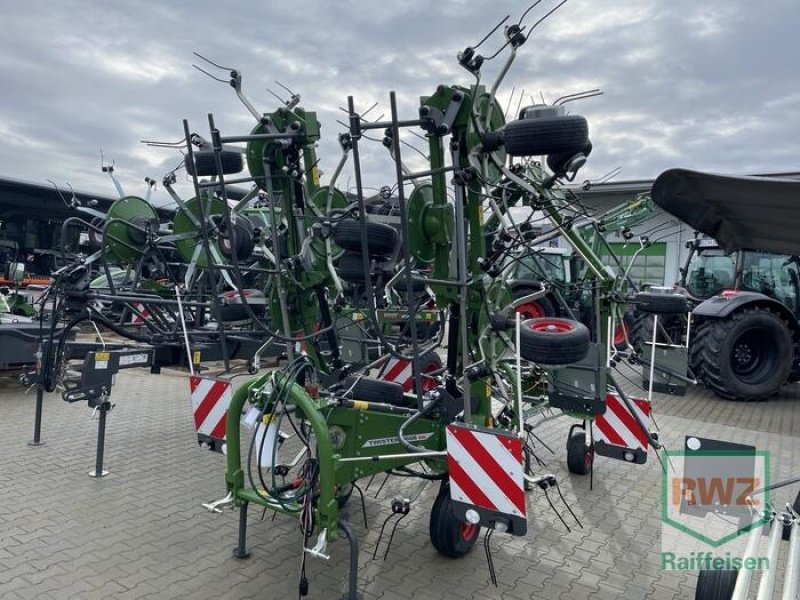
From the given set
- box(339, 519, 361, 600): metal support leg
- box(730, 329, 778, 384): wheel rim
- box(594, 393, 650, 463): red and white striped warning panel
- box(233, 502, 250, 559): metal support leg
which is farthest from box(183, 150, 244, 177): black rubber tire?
box(730, 329, 778, 384): wheel rim

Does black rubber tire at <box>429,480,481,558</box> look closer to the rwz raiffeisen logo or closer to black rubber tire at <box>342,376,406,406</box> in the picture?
black rubber tire at <box>342,376,406,406</box>

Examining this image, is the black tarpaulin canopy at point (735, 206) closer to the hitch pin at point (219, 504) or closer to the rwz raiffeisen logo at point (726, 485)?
the rwz raiffeisen logo at point (726, 485)

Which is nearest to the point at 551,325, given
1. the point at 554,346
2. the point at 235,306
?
the point at 554,346

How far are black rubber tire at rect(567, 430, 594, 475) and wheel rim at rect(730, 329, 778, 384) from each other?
14.0 feet

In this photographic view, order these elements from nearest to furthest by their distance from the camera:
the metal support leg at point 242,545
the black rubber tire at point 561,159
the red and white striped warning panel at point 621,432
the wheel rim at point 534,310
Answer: the black rubber tire at point 561,159
the metal support leg at point 242,545
the red and white striped warning panel at point 621,432
the wheel rim at point 534,310

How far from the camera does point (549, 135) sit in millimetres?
2988

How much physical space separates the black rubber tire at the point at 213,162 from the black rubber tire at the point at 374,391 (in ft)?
4.81

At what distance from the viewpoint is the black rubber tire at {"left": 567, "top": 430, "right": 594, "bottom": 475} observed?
497 cm

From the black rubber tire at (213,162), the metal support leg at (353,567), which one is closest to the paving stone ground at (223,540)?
the metal support leg at (353,567)

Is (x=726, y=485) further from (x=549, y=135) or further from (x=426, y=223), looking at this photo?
(x=426, y=223)

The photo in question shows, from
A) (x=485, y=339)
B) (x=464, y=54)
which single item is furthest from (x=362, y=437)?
(x=464, y=54)

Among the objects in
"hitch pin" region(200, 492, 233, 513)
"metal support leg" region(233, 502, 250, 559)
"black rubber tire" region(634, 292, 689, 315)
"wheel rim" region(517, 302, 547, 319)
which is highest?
"black rubber tire" region(634, 292, 689, 315)

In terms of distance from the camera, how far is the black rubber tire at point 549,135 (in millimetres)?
2977

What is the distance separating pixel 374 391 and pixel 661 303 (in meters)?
2.46
